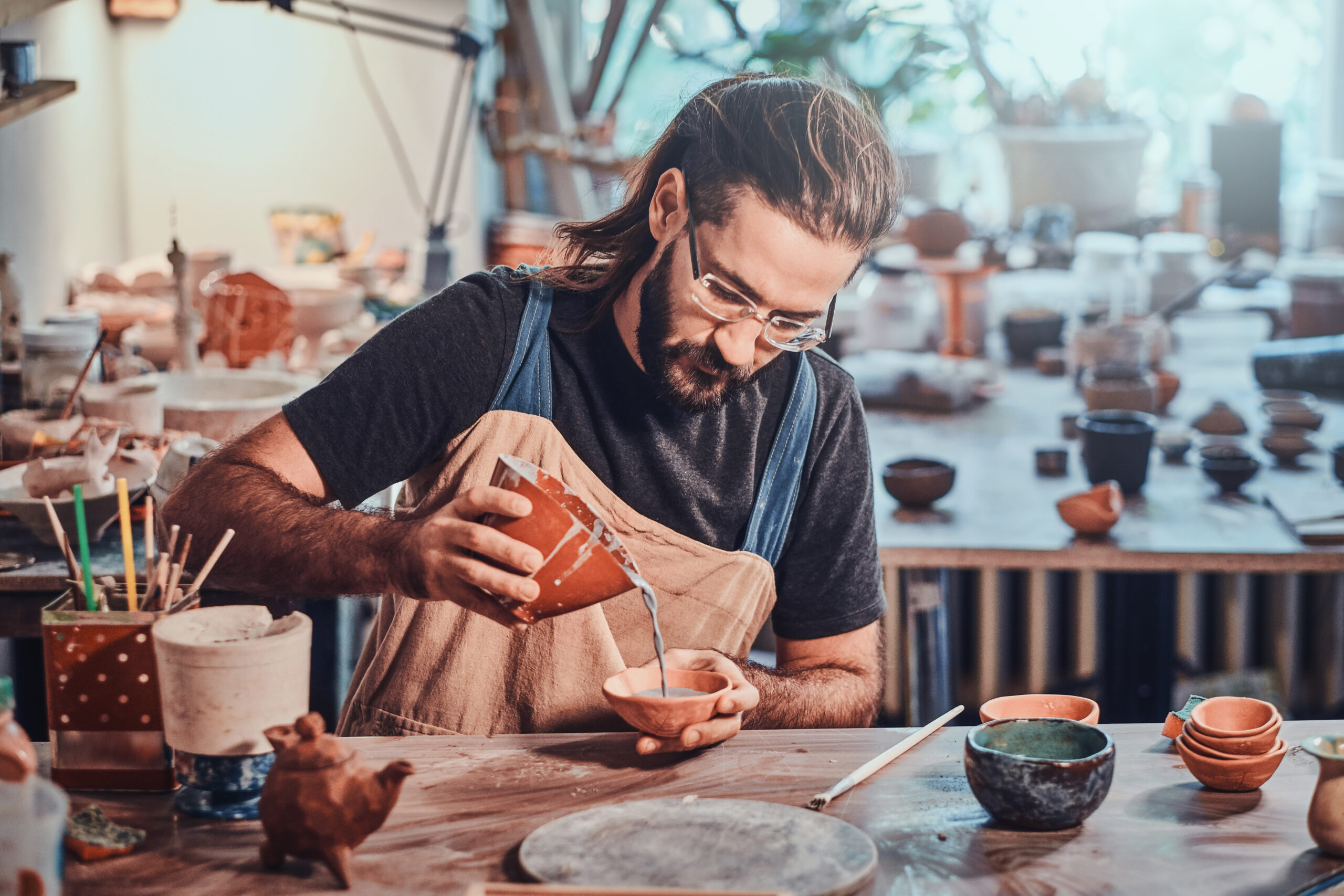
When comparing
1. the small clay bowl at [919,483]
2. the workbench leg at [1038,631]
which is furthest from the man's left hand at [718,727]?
the workbench leg at [1038,631]

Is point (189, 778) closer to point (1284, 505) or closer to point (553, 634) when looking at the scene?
point (553, 634)

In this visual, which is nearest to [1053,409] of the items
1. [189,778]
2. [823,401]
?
[823,401]

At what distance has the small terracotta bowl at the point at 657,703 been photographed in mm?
1619

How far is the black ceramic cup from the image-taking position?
336cm

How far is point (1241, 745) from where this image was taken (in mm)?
1589

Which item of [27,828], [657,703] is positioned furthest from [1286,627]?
[27,828]

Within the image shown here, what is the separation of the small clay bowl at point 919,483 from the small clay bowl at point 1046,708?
1554mm

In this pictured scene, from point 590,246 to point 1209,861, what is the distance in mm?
1382

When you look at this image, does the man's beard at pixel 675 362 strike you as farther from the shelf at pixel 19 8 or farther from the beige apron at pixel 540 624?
the shelf at pixel 19 8

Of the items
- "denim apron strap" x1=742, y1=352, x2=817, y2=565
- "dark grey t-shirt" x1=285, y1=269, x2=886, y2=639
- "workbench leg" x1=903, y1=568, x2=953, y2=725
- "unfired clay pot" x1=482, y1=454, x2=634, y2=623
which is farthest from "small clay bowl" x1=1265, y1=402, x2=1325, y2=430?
"unfired clay pot" x1=482, y1=454, x2=634, y2=623

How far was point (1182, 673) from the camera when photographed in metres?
3.63

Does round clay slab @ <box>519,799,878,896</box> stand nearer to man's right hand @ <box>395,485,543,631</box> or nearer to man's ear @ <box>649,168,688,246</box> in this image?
man's right hand @ <box>395,485,543,631</box>

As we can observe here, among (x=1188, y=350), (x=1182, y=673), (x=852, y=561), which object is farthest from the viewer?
(x=1188, y=350)

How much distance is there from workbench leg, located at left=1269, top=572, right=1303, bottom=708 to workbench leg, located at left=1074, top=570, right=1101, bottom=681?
46 cm
